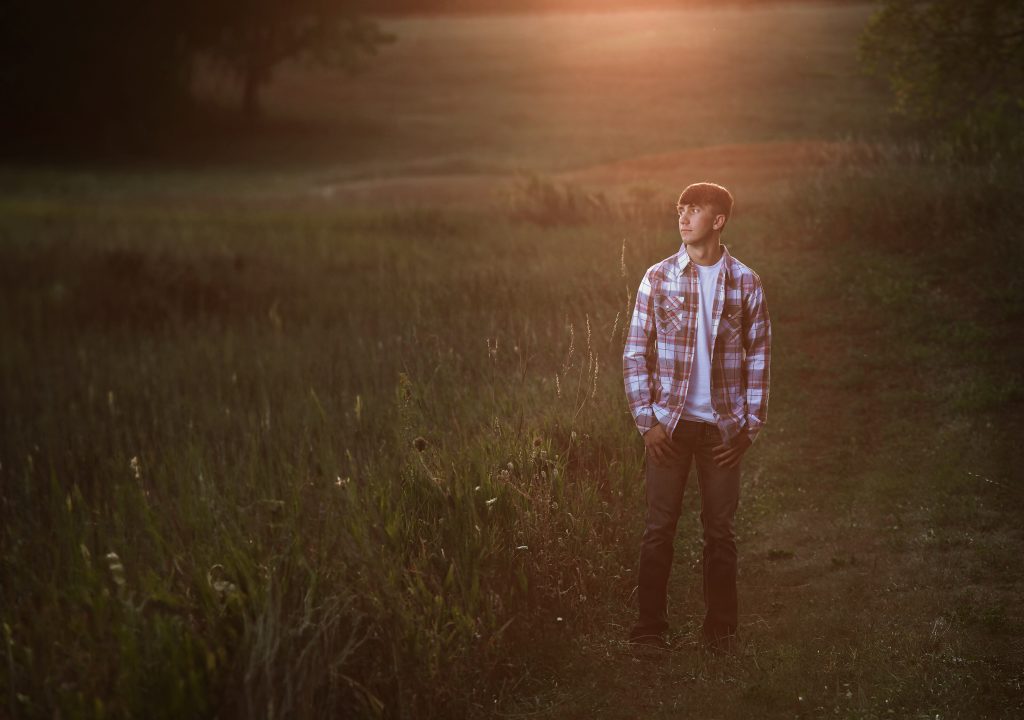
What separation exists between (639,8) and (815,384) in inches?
2079

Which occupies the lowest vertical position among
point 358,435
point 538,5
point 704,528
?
point 358,435

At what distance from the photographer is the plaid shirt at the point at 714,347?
4566 millimetres

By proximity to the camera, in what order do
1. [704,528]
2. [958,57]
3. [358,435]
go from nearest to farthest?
[704,528] → [358,435] → [958,57]

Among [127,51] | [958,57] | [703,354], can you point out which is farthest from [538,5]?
[703,354]

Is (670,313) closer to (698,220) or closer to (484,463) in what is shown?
(698,220)

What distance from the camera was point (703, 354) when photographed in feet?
15.1

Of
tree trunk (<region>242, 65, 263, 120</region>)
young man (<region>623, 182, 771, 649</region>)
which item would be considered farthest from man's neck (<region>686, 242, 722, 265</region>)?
tree trunk (<region>242, 65, 263, 120</region>)

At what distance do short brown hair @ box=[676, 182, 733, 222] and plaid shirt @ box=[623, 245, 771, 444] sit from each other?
0.67 feet

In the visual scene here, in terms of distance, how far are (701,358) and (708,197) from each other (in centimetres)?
65

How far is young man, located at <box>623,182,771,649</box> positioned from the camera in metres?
4.55

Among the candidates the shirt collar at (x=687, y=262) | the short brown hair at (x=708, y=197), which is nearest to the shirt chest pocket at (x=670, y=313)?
the shirt collar at (x=687, y=262)

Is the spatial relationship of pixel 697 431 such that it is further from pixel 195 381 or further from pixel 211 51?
pixel 211 51

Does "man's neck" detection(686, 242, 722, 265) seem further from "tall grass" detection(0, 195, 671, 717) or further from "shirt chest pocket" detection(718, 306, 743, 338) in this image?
"tall grass" detection(0, 195, 671, 717)

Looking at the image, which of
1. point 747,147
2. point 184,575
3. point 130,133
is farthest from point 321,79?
point 184,575
